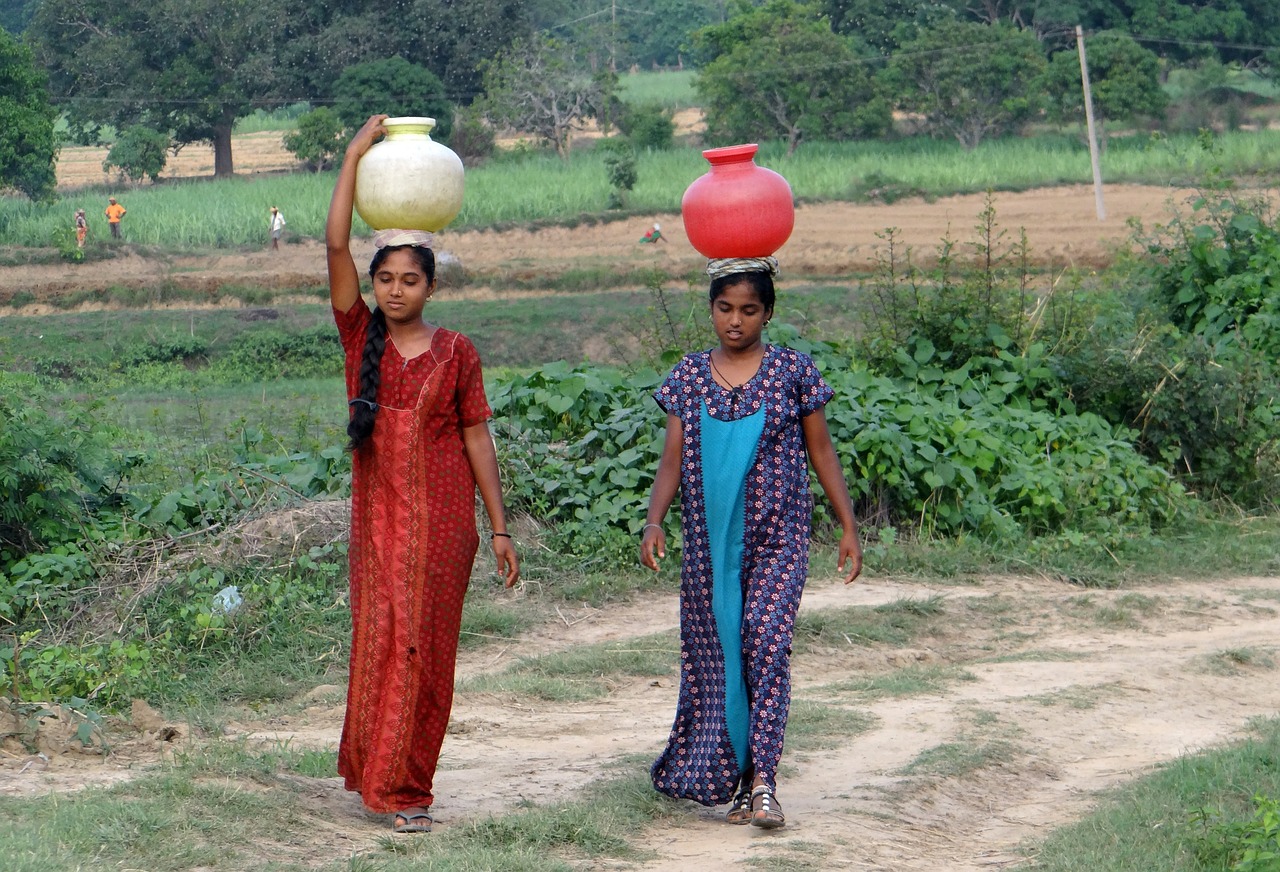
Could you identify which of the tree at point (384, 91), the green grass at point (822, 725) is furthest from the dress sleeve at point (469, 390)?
the tree at point (384, 91)

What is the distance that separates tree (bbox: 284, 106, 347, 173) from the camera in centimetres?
3269

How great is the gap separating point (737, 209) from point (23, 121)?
25995 mm

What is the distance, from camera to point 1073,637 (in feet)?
22.7

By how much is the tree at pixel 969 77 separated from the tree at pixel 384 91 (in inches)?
405

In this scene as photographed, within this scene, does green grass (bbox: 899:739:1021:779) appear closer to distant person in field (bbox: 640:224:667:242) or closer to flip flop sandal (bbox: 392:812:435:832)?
flip flop sandal (bbox: 392:812:435:832)

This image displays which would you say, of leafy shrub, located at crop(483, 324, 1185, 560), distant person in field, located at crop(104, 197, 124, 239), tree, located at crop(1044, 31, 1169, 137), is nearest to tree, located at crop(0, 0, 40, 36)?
distant person in field, located at crop(104, 197, 124, 239)

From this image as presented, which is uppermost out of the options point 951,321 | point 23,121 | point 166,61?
point 166,61

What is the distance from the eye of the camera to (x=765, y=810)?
158 inches

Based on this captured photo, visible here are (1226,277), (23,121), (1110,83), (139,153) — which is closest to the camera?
(1226,277)

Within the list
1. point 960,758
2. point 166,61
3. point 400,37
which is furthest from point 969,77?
point 960,758

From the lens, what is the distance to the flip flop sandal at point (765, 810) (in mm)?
4008

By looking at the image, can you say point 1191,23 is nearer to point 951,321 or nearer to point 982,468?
point 951,321

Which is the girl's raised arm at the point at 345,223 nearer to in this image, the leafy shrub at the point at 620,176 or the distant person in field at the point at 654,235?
the distant person in field at the point at 654,235

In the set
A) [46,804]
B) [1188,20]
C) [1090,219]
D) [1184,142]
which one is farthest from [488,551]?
[1188,20]
